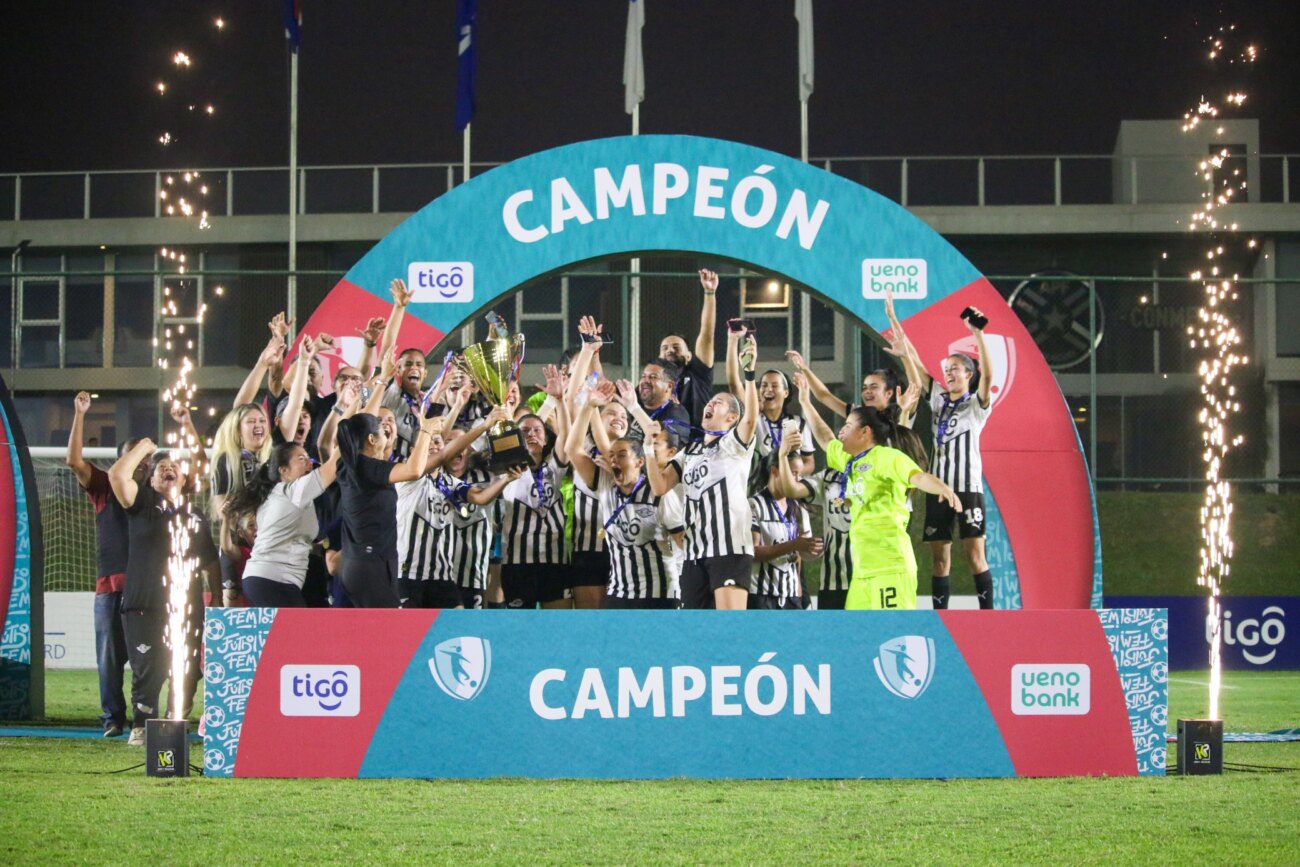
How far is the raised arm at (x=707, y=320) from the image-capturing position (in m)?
9.58

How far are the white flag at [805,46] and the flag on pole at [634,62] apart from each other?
1.95 metres

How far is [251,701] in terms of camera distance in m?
6.98

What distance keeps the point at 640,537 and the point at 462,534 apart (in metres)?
1.14

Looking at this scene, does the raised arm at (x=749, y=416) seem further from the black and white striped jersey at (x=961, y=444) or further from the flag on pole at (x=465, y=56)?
the flag on pole at (x=465, y=56)

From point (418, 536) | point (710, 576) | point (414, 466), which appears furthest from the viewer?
point (418, 536)

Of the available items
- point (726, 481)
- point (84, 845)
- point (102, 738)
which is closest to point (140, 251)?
point (102, 738)

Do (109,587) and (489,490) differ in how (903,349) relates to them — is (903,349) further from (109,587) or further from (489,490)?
(109,587)

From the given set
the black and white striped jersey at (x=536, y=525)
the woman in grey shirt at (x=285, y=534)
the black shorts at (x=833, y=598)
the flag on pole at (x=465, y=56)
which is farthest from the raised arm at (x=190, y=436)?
the flag on pole at (x=465, y=56)

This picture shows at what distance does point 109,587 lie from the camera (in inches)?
371

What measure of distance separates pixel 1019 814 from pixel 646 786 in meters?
1.70

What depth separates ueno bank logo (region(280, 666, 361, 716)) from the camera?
273 inches

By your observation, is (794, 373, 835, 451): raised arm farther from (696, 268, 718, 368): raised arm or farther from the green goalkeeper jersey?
the green goalkeeper jersey

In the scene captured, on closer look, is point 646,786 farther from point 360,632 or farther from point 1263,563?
point 1263,563

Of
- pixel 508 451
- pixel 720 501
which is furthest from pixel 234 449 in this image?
pixel 720 501
